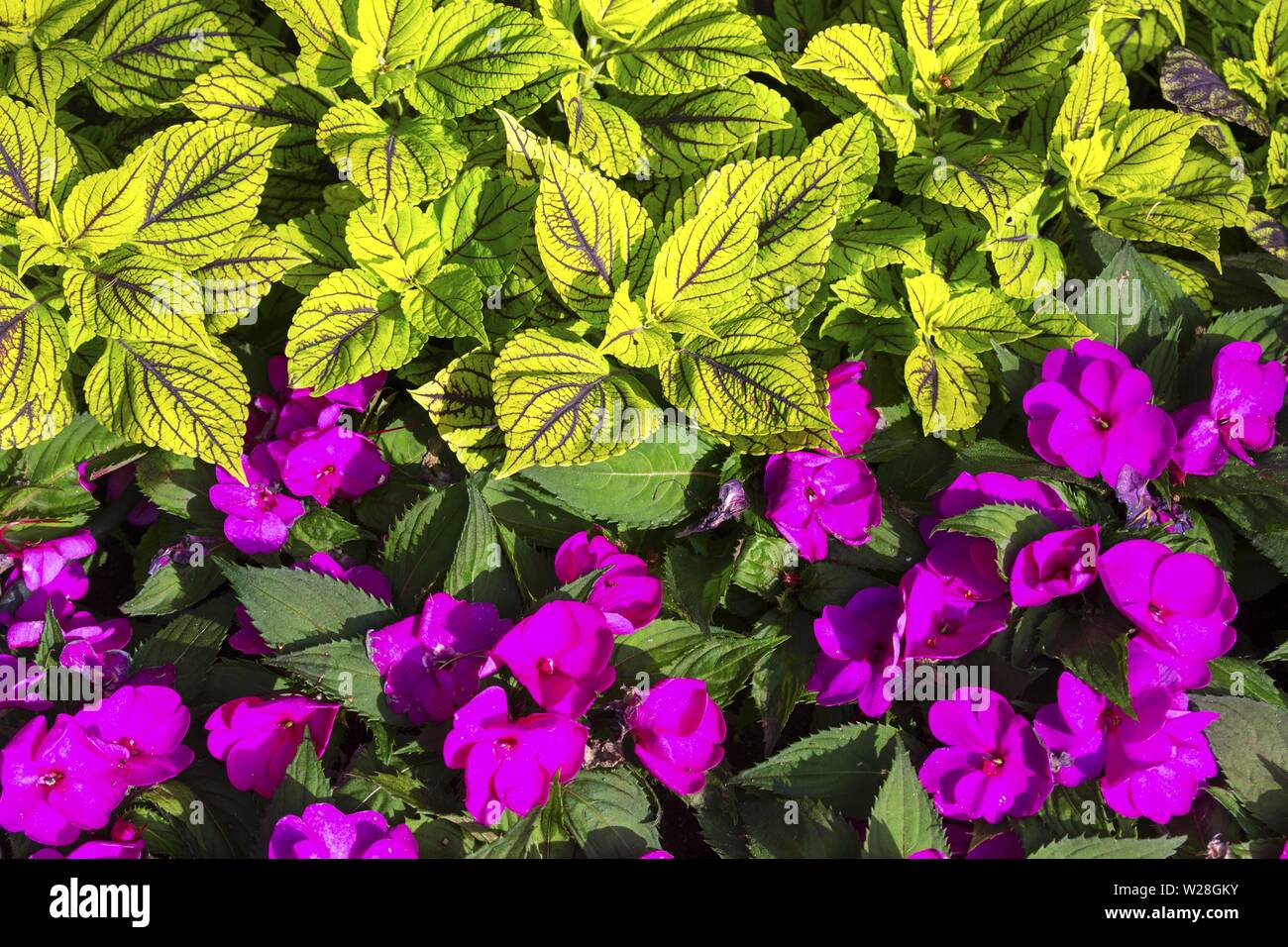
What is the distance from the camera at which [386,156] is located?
204 centimetres

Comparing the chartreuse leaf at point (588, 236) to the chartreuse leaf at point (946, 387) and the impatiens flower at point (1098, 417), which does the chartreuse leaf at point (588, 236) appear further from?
the impatiens flower at point (1098, 417)

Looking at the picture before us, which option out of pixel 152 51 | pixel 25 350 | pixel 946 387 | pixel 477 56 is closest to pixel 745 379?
pixel 946 387

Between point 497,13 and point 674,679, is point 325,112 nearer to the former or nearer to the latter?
point 497,13

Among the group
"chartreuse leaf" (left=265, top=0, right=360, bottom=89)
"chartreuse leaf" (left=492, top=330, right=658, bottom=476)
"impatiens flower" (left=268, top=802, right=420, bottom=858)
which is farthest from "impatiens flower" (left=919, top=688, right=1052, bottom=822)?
"chartreuse leaf" (left=265, top=0, right=360, bottom=89)

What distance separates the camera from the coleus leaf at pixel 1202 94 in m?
2.41

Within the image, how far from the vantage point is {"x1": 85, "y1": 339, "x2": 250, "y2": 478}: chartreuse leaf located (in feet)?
6.46

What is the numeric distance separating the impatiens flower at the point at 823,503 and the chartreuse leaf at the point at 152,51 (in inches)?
58.6

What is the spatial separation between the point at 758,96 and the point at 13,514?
69.5 inches

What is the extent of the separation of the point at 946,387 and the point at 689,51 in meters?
0.85

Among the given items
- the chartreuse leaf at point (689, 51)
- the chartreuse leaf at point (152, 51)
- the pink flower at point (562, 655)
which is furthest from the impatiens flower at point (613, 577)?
the chartreuse leaf at point (152, 51)

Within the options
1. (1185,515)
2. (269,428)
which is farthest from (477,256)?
(1185,515)

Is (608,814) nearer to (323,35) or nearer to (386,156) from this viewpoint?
(386,156)

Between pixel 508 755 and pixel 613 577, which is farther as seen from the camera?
pixel 613 577

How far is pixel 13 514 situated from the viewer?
2.21 meters
